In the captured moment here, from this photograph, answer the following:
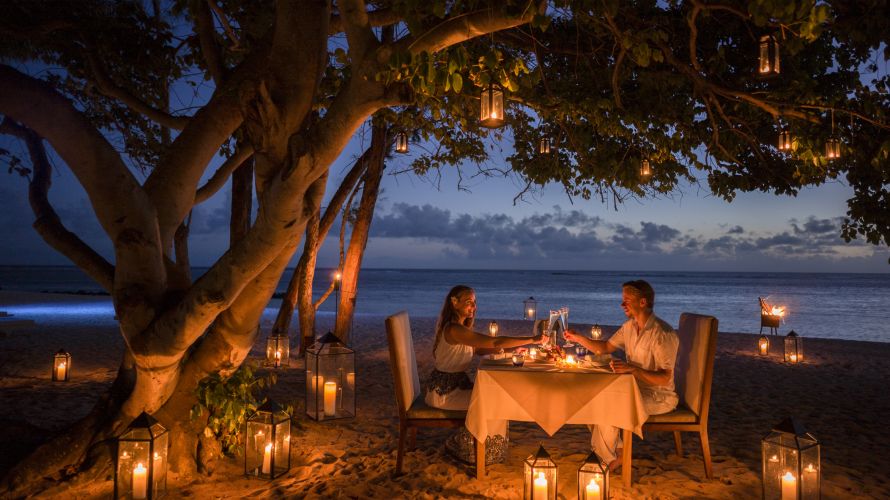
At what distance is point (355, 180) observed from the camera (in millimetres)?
9133

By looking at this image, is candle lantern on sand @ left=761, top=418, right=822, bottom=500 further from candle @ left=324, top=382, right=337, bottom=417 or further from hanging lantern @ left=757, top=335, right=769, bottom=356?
hanging lantern @ left=757, top=335, right=769, bottom=356

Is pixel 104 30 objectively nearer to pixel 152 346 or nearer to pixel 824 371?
pixel 152 346

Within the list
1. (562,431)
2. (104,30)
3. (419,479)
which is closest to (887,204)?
(562,431)

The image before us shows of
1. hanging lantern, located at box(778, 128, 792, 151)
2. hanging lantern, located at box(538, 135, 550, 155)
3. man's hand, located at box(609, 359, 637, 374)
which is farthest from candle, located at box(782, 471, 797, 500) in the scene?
hanging lantern, located at box(538, 135, 550, 155)

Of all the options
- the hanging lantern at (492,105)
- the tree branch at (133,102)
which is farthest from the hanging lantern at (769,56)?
the tree branch at (133,102)

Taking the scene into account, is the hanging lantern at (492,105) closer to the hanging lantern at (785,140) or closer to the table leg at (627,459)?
the table leg at (627,459)

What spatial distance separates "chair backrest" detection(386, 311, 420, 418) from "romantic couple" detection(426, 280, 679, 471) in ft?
0.58

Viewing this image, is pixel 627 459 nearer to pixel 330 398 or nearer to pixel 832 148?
pixel 330 398

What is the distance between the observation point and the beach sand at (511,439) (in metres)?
3.48

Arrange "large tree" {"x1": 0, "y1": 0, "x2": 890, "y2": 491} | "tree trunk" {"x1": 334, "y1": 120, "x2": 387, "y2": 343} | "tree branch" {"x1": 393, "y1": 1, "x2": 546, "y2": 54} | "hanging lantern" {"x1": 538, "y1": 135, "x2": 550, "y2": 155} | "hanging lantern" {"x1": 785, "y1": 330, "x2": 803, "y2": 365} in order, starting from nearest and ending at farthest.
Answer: "tree branch" {"x1": 393, "y1": 1, "x2": 546, "y2": 54} < "large tree" {"x1": 0, "y1": 0, "x2": 890, "y2": 491} < "hanging lantern" {"x1": 538, "y1": 135, "x2": 550, "y2": 155} < "hanging lantern" {"x1": 785, "y1": 330, "x2": 803, "y2": 365} < "tree trunk" {"x1": 334, "y1": 120, "x2": 387, "y2": 343}

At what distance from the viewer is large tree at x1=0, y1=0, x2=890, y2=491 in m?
2.76

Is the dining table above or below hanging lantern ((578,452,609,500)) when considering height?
above

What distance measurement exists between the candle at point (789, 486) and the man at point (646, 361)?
0.77 meters

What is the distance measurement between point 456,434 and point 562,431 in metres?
1.26
